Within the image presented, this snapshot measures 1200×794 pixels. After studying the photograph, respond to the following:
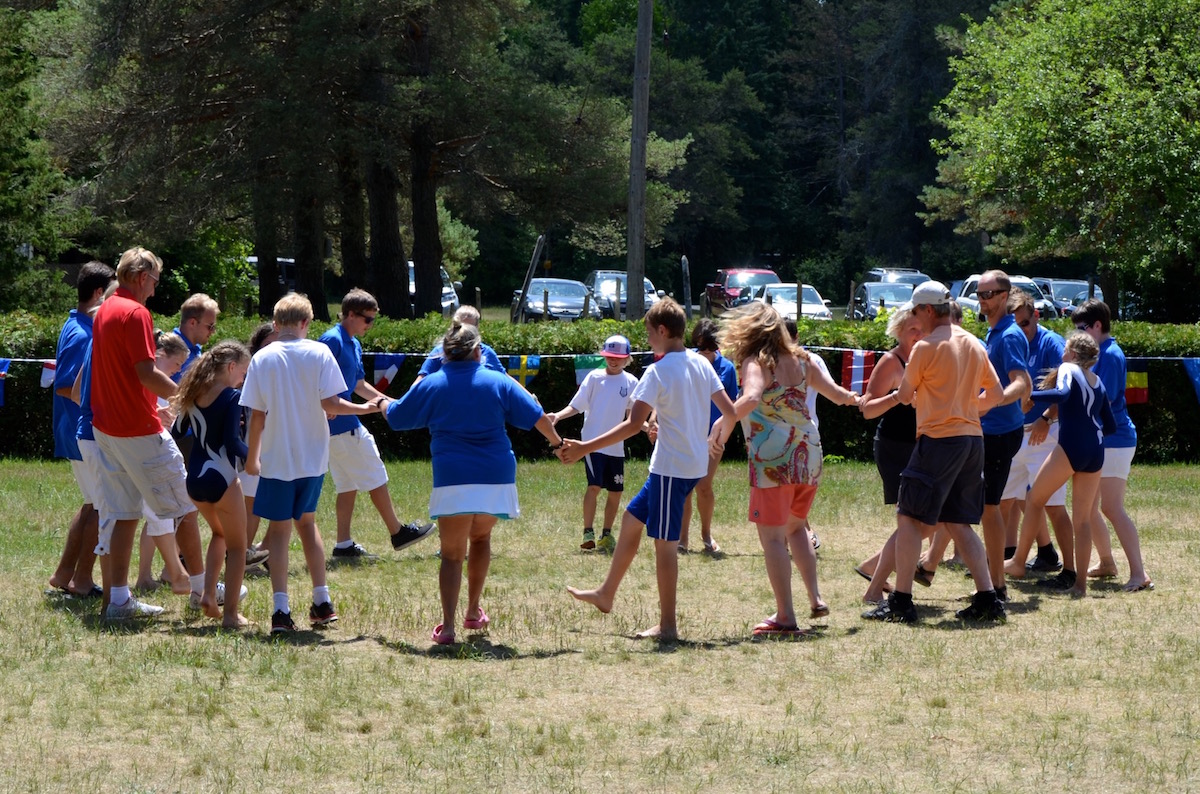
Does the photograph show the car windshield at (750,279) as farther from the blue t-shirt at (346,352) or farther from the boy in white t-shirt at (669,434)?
the boy in white t-shirt at (669,434)

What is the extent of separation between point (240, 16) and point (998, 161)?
52.4 ft

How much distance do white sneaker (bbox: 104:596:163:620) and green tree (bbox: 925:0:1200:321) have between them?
23.2 metres

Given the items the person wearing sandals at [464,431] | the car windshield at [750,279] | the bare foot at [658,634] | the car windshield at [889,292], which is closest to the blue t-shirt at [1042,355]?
the bare foot at [658,634]

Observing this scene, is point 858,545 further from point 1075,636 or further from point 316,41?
point 316,41

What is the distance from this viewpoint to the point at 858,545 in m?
10.4

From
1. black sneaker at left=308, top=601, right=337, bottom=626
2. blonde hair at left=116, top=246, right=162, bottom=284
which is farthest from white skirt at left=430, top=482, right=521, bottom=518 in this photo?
blonde hair at left=116, top=246, right=162, bottom=284

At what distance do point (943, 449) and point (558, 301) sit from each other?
27857 millimetres

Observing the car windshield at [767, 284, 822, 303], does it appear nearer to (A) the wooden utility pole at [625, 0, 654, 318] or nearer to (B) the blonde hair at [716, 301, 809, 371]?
(A) the wooden utility pole at [625, 0, 654, 318]

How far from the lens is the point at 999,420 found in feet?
27.0

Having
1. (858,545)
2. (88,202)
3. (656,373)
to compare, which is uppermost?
(88,202)

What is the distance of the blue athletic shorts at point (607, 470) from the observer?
1009 centimetres

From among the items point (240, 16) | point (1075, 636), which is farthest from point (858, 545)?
point (240, 16)

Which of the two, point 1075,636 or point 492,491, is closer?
point 492,491

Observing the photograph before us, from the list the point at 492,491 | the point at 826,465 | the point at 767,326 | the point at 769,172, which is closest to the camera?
the point at 492,491
